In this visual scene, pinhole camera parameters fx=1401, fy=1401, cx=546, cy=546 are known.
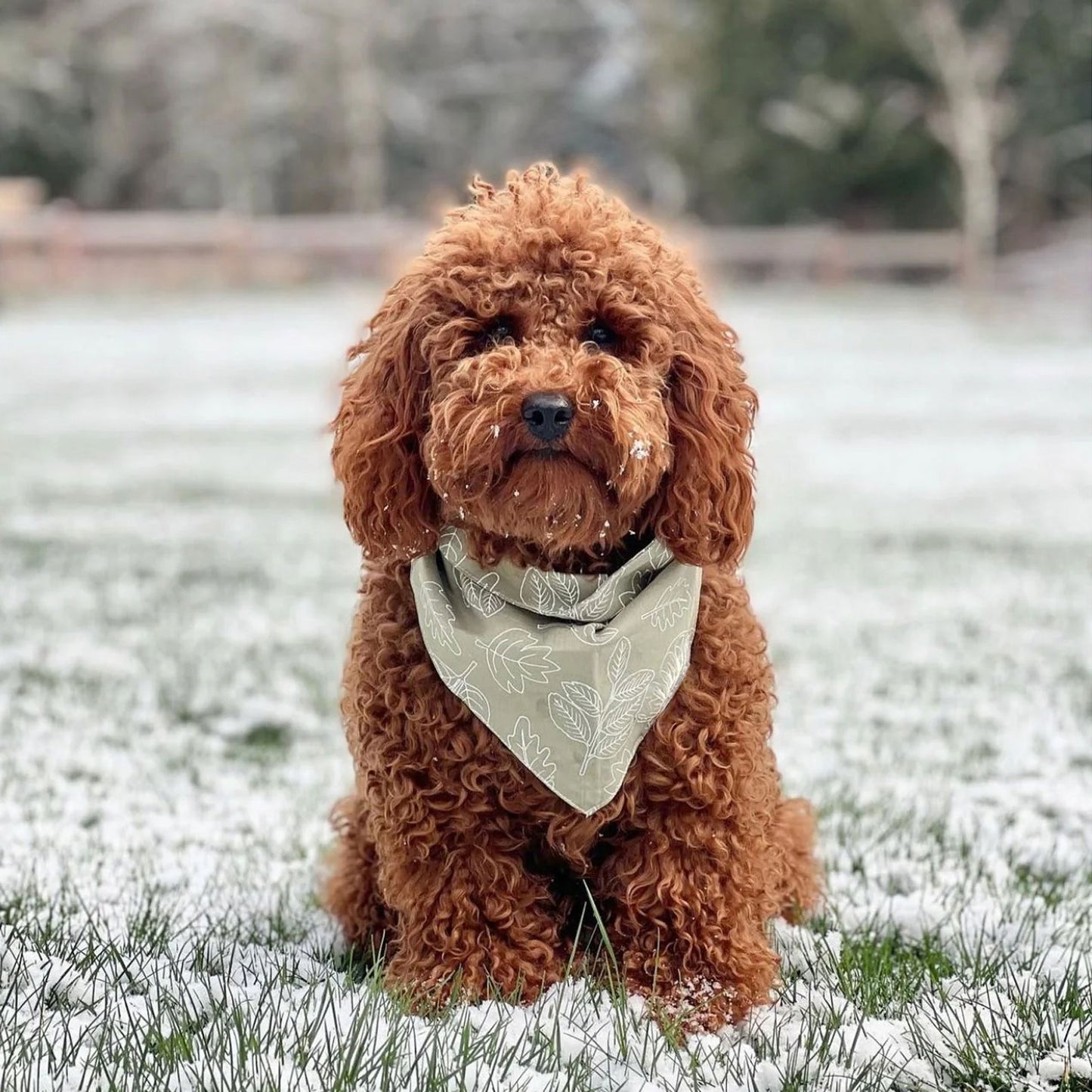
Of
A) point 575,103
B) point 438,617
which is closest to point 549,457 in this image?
point 438,617

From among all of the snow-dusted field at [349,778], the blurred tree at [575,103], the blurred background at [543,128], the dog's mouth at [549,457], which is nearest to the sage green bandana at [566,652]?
the dog's mouth at [549,457]

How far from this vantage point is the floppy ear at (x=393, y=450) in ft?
9.32

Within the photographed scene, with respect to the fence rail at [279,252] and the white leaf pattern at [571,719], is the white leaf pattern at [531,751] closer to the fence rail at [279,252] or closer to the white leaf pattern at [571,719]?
the white leaf pattern at [571,719]

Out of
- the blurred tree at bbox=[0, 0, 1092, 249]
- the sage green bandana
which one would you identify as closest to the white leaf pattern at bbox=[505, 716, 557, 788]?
the sage green bandana

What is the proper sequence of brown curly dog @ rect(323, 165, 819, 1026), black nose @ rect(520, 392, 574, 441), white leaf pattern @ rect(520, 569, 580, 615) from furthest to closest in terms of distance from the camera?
white leaf pattern @ rect(520, 569, 580, 615)
brown curly dog @ rect(323, 165, 819, 1026)
black nose @ rect(520, 392, 574, 441)

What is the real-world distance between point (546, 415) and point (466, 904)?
105 cm

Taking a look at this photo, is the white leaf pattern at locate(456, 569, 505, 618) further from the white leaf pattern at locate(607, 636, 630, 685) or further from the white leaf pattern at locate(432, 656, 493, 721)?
the white leaf pattern at locate(607, 636, 630, 685)

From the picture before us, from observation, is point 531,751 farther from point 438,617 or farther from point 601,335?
point 601,335

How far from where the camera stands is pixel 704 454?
2803 mm

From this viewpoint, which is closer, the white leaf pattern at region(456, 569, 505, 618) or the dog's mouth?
the dog's mouth

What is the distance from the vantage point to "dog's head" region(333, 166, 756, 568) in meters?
2.59

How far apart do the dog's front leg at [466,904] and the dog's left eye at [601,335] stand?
0.99 meters

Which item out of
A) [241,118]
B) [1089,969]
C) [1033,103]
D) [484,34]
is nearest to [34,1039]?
[1089,969]

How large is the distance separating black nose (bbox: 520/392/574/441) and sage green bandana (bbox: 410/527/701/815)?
38 centimetres
